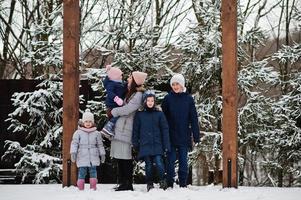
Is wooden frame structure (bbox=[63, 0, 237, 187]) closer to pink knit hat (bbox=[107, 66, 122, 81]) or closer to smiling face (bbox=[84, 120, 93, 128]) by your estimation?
smiling face (bbox=[84, 120, 93, 128])

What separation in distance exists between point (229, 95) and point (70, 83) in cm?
192

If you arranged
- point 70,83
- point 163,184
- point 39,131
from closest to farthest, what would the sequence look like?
point 163,184 < point 70,83 < point 39,131

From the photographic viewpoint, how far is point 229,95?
561cm

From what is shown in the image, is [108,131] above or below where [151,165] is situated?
above

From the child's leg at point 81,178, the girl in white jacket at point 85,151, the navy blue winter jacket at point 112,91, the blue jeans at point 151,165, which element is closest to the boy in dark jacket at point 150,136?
the blue jeans at point 151,165

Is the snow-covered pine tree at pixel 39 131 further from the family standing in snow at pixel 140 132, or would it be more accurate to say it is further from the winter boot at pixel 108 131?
the winter boot at pixel 108 131

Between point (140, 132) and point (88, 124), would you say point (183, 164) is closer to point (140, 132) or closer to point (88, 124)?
point (140, 132)

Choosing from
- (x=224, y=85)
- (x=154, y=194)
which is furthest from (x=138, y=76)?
(x=154, y=194)

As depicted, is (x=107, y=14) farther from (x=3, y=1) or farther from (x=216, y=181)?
(x=216, y=181)

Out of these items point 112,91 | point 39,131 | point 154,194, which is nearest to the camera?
point 154,194

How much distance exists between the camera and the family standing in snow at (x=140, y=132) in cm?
545

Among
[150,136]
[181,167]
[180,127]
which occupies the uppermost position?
[180,127]

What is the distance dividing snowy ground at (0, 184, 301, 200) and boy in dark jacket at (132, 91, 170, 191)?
0.91 ft

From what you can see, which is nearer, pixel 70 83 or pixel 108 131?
pixel 108 131
